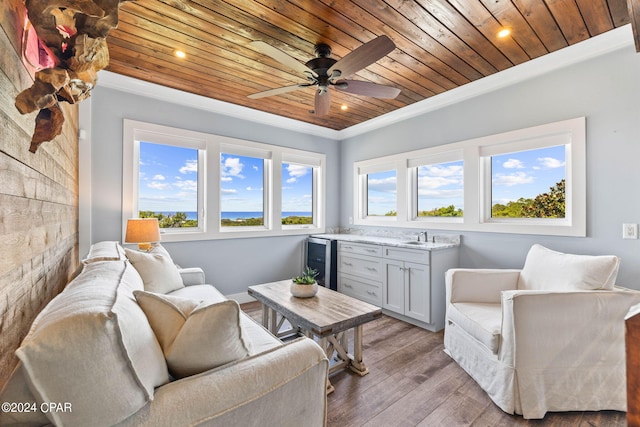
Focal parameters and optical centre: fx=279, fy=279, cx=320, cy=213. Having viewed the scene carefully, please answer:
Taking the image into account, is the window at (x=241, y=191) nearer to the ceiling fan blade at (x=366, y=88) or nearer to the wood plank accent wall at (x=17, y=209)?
the ceiling fan blade at (x=366, y=88)

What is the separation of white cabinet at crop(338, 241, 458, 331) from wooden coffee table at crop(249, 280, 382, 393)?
1.03 meters

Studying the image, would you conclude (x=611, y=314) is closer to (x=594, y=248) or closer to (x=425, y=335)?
(x=594, y=248)

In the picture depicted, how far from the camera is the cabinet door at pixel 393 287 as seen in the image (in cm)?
311

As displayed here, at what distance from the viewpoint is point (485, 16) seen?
196cm

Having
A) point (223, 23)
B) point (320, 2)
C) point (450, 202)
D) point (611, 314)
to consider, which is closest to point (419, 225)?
point (450, 202)

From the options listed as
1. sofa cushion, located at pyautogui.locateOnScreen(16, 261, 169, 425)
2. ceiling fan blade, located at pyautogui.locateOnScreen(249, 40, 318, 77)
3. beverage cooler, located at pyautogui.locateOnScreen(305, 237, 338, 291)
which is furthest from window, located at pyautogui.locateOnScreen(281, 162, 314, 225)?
sofa cushion, located at pyautogui.locateOnScreen(16, 261, 169, 425)

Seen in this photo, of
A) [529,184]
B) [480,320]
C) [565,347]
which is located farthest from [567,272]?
[529,184]

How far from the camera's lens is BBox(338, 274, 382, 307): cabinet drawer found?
337cm

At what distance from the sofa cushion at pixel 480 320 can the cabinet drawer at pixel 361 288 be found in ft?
3.58

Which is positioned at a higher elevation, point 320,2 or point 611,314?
point 320,2

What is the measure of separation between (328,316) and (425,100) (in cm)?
284

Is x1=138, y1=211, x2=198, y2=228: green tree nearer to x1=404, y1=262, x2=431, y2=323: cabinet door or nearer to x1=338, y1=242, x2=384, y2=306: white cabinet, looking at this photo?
x1=338, y1=242, x2=384, y2=306: white cabinet

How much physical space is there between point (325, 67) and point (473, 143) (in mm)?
1880

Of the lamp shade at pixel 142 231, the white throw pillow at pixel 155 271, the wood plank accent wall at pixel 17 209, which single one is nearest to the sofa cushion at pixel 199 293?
the white throw pillow at pixel 155 271
